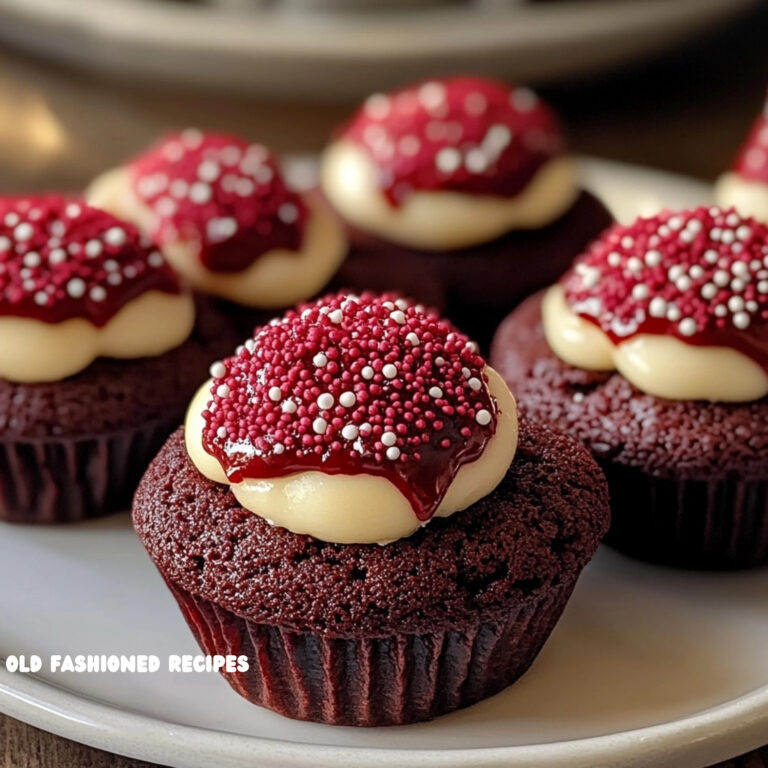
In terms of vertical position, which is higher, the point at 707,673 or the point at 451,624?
the point at 451,624

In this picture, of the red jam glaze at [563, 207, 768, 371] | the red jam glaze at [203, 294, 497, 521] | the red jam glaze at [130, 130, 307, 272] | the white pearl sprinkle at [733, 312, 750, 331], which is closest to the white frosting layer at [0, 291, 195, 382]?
the red jam glaze at [130, 130, 307, 272]

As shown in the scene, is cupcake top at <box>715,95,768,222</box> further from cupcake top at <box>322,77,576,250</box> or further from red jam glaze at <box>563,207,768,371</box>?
red jam glaze at <box>563,207,768,371</box>

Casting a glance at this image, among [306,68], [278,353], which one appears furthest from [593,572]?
[306,68]

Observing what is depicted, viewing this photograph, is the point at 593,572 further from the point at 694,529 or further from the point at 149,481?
the point at 149,481

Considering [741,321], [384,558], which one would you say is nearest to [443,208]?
Answer: [741,321]

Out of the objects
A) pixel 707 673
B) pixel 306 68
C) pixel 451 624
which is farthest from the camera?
pixel 306 68

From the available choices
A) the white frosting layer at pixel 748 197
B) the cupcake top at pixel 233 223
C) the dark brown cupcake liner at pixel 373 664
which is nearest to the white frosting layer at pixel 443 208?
the cupcake top at pixel 233 223

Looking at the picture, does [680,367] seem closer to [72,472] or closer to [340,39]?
[72,472]
